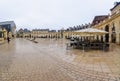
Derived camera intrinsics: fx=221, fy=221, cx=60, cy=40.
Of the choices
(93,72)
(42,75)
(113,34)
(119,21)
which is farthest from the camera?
(113,34)

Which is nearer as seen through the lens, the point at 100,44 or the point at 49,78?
the point at 49,78

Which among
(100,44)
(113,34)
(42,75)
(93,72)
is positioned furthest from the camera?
(113,34)

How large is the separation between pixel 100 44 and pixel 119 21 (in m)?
11.5

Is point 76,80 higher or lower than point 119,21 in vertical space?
lower

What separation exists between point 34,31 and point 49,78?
564 ft

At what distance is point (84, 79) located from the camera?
791cm

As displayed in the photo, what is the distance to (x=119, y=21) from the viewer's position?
31.9 meters

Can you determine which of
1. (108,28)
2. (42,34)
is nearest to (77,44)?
(108,28)

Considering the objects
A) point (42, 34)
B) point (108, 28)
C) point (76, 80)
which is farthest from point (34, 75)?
point (42, 34)

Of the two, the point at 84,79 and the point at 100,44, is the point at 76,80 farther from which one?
the point at 100,44

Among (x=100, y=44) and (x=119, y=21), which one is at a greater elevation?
(x=119, y=21)

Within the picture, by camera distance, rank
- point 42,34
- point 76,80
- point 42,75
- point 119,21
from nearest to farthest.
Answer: point 76,80
point 42,75
point 119,21
point 42,34

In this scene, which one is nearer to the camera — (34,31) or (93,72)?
(93,72)

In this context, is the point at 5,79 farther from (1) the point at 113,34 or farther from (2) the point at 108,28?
(2) the point at 108,28
